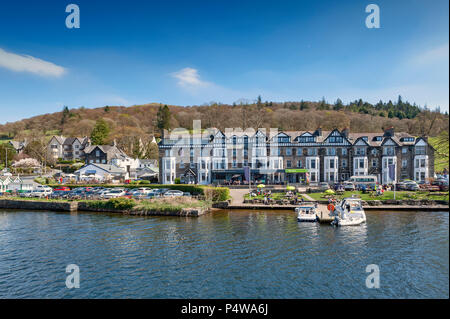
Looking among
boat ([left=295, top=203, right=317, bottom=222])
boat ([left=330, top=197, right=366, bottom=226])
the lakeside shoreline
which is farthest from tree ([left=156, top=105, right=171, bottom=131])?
boat ([left=330, top=197, right=366, bottom=226])

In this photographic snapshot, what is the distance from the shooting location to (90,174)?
65.8m

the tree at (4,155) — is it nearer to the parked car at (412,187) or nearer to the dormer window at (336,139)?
the dormer window at (336,139)

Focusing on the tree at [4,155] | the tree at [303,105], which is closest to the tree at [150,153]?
the tree at [4,155]

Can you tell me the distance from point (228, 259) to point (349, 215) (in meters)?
16.2

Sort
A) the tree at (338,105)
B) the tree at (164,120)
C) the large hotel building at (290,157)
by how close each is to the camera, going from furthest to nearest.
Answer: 1. the tree at (338,105)
2. the tree at (164,120)
3. the large hotel building at (290,157)

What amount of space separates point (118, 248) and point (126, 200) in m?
17.0

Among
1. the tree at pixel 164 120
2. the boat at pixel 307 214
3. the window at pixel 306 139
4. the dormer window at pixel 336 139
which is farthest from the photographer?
the tree at pixel 164 120

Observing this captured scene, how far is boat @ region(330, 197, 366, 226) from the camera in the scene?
27.6 metres

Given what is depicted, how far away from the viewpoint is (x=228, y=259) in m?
18.5

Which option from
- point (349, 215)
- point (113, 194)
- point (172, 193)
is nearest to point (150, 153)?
point (113, 194)

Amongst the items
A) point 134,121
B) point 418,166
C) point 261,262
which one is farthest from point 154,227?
point 134,121

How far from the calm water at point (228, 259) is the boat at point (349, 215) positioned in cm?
146

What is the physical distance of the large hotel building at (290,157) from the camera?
54.7 m

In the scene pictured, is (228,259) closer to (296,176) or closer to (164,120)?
(296,176)
